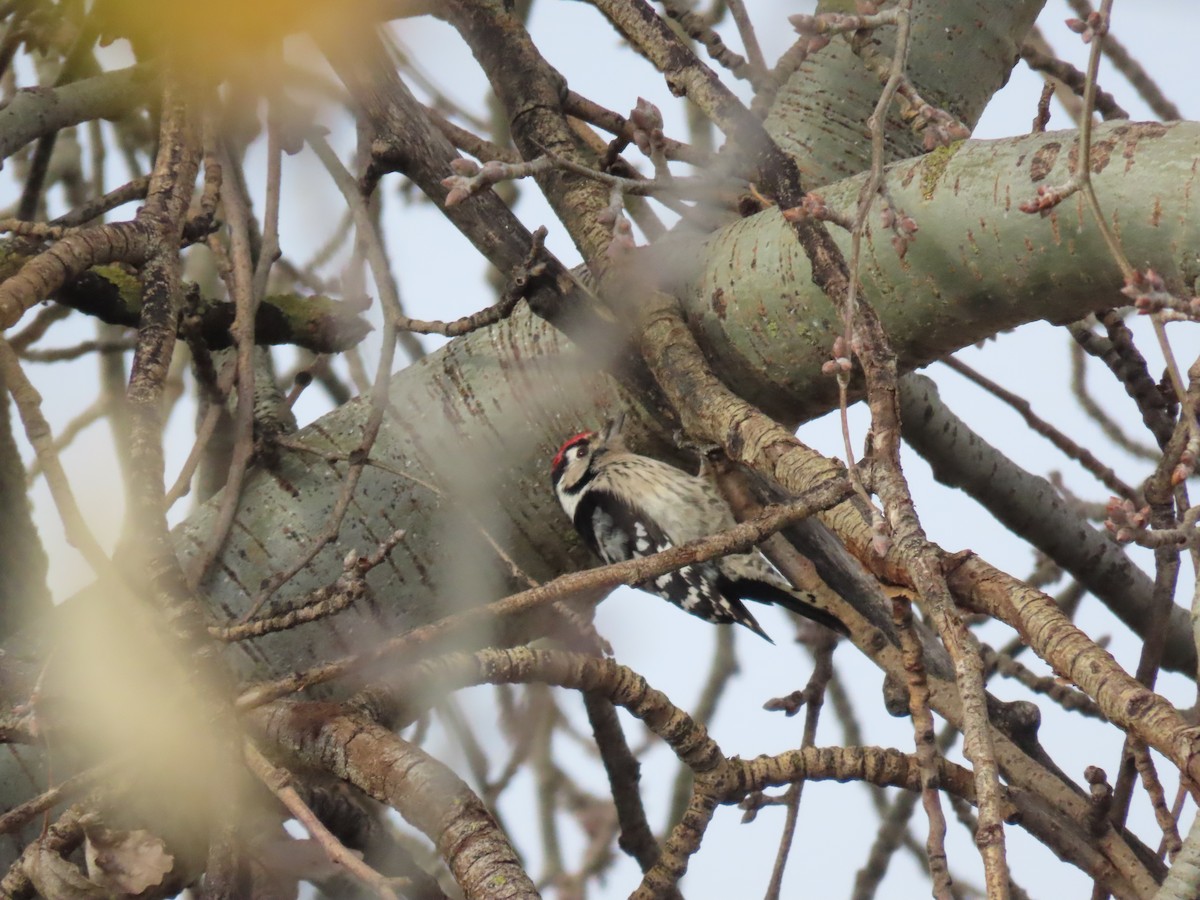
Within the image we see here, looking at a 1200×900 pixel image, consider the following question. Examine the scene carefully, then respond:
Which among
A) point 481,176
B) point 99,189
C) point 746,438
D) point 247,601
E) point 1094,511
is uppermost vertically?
point 99,189

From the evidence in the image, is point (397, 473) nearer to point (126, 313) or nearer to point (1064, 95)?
point (126, 313)

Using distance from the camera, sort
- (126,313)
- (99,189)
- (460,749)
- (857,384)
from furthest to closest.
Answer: (99,189)
(460,749)
(126,313)
(857,384)

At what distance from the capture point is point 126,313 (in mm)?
2727

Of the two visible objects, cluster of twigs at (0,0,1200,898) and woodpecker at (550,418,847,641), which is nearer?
cluster of twigs at (0,0,1200,898)

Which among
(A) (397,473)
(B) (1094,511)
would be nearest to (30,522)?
(A) (397,473)

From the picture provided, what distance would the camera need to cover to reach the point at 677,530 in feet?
14.1

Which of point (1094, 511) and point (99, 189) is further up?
point (99, 189)

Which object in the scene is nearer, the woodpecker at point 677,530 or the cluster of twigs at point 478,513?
the cluster of twigs at point 478,513

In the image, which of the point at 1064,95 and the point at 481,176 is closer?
the point at 481,176

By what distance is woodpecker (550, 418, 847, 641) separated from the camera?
396cm

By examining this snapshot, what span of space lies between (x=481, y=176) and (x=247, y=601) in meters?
0.99

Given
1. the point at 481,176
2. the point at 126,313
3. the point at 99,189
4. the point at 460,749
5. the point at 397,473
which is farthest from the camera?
the point at 99,189

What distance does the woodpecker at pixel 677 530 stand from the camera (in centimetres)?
396

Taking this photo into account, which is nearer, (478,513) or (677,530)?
(478,513)
